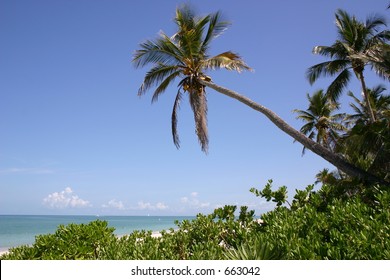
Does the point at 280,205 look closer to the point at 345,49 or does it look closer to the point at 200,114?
the point at 200,114

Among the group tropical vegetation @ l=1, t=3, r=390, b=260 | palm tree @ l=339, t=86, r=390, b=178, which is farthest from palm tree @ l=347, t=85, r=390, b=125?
palm tree @ l=339, t=86, r=390, b=178

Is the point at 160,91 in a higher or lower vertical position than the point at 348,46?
lower

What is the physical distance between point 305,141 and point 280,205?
4.73m

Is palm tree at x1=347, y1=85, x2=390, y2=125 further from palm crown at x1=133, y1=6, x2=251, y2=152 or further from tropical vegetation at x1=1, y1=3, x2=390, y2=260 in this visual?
palm crown at x1=133, y1=6, x2=251, y2=152

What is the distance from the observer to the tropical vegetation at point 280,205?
4512 millimetres

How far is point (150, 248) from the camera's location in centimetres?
479

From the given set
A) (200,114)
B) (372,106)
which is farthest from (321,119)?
(200,114)

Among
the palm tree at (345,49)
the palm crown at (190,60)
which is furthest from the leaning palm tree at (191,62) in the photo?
the palm tree at (345,49)

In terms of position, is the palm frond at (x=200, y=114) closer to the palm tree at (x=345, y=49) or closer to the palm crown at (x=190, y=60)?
the palm crown at (x=190, y=60)

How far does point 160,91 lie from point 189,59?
6.77ft

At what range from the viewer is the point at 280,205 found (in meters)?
8.33

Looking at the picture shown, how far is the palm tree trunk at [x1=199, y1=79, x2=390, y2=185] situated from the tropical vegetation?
0.11ft
